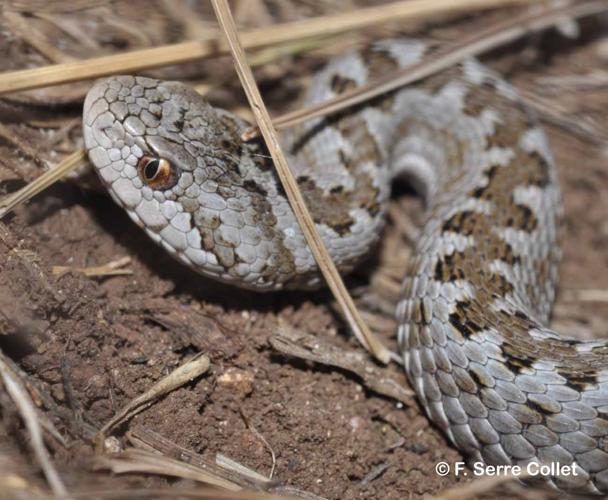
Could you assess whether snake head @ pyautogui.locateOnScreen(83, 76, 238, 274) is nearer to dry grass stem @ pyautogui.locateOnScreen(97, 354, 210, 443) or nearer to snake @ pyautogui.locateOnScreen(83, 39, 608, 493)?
snake @ pyautogui.locateOnScreen(83, 39, 608, 493)

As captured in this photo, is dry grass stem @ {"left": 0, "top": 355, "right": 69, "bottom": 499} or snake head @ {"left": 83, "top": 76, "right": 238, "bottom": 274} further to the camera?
snake head @ {"left": 83, "top": 76, "right": 238, "bottom": 274}

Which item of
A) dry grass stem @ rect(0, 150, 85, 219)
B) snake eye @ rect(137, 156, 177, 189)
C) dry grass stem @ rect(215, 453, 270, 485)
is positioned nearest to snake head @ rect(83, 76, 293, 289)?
snake eye @ rect(137, 156, 177, 189)

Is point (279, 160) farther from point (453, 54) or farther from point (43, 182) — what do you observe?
point (453, 54)

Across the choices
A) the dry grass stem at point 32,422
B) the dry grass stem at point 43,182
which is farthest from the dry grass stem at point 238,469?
the dry grass stem at point 43,182

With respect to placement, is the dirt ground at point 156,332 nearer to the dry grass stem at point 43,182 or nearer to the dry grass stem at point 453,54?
the dry grass stem at point 43,182

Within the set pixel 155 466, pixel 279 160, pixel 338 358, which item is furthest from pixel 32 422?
pixel 279 160

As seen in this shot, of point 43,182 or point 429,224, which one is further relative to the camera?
point 429,224
